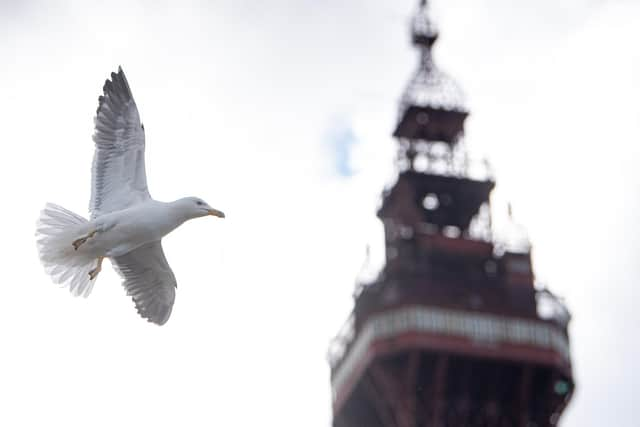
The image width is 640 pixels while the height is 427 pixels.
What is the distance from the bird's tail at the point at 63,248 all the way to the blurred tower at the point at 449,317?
5598 cm

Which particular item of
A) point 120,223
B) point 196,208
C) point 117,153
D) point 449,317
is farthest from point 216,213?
point 449,317

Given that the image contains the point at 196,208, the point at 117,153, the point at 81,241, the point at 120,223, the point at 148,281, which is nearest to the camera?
the point at 81,241

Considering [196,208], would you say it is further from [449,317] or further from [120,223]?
[449,317]

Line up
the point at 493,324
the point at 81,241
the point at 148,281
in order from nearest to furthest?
1. the point at 81,241
2. the point at 148,281
3. the point at 493,324

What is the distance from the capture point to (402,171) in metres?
86.3

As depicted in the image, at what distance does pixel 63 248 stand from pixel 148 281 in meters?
2.08

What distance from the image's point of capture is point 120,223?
26250 millimetres

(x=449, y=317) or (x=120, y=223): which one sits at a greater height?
(x=449, y=317)

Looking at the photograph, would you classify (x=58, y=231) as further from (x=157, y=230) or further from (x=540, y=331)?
(x=540, y=331)

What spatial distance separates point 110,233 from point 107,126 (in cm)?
255

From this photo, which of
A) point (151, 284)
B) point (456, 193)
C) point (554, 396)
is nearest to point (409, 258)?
point (456, 193)

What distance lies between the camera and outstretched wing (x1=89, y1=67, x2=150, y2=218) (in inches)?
1086

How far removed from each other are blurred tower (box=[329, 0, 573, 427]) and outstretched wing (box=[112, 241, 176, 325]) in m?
54.5

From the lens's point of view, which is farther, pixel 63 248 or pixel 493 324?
pixel 493 324
